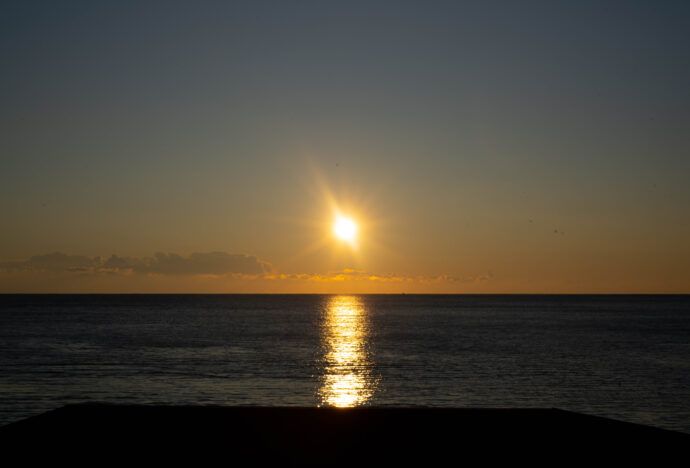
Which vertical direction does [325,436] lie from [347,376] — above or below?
above

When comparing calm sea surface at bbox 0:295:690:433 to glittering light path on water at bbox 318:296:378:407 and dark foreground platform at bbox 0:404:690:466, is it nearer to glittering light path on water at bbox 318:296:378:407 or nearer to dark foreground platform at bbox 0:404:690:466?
glittering light path on water at bbox 318:296:378:407

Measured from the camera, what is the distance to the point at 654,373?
1820 inches

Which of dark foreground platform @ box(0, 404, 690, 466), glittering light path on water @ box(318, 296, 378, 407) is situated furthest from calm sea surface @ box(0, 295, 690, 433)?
dark foreground platform @ box(0, 404, 690, 466)

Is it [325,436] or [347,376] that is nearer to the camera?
[325,436]

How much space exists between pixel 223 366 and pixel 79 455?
4218 centimetres

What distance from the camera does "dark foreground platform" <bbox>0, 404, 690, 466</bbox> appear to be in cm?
827

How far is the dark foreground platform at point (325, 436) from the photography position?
27.1 ft

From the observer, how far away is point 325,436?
9469 millimetres

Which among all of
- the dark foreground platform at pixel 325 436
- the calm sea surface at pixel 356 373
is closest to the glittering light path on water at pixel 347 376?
the calm sea surface at pixel 356 373

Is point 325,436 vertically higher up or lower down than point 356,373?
higher up

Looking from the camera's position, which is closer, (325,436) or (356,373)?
(325,436)

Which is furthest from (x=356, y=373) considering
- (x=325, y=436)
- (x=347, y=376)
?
(x=325, y=436)

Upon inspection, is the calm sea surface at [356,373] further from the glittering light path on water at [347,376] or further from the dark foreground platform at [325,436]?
the dark foreground platform at [325,436]

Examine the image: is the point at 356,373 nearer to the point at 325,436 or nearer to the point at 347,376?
the point at 347,376
